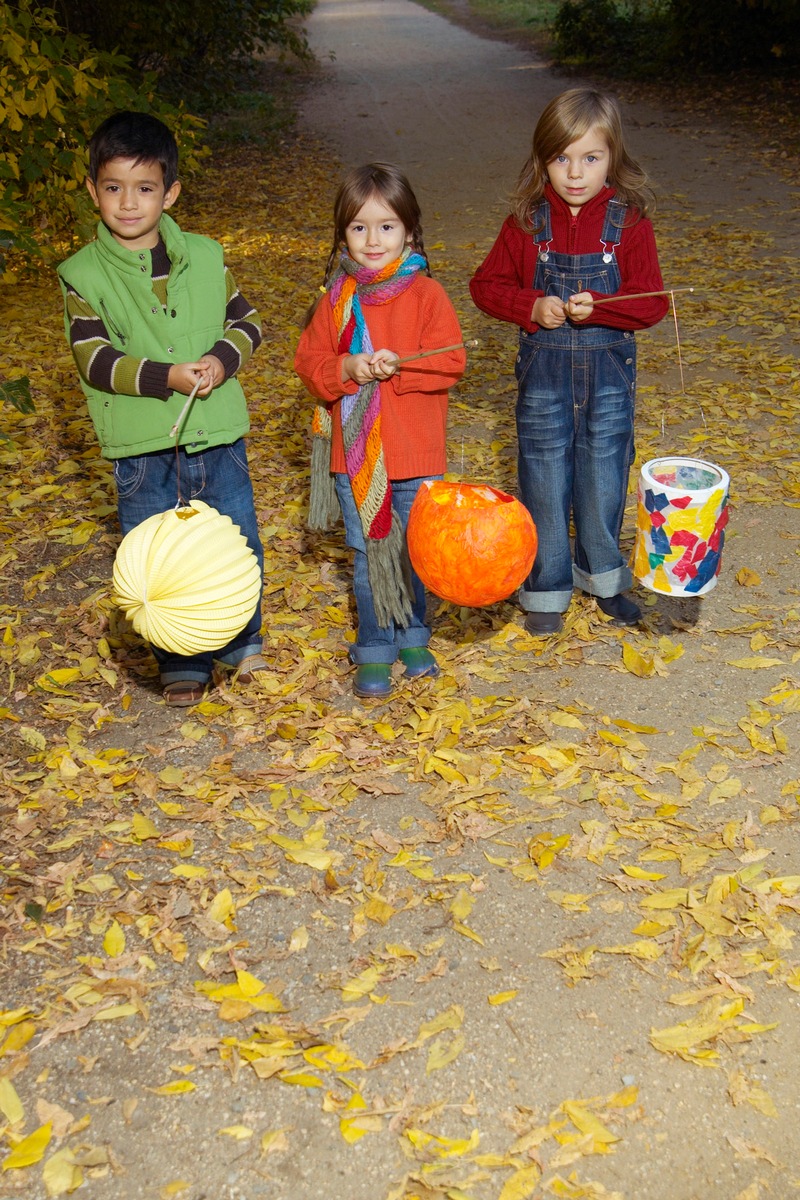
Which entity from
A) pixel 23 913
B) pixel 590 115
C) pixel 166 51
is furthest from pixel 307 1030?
pixel 166 51

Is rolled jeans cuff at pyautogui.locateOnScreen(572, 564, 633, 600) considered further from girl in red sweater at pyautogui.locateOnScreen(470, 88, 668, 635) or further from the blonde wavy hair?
the blonde wavy hair

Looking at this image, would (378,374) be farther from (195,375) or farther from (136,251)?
(136,251)

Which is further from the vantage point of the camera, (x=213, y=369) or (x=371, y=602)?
(x=371, y=602)

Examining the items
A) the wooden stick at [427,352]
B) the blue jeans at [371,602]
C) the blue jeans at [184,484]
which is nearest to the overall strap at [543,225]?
the wooden stick at [427,352]

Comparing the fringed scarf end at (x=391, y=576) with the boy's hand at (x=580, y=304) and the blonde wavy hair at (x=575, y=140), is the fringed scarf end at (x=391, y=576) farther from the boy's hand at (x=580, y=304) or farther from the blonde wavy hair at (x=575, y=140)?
the blonde wavy hair at (x=575, y=140)

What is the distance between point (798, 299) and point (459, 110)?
1038cm

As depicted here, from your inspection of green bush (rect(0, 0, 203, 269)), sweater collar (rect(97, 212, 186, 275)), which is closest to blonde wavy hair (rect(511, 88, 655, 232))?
sweater collar (rect(97, 212, 186, 275))

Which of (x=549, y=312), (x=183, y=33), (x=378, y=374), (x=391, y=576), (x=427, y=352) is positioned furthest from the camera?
(x=183, y=33)

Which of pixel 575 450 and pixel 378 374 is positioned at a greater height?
pixel 378 374

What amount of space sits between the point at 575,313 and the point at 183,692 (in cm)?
182

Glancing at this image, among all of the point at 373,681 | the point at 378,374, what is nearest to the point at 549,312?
the point at 378,374

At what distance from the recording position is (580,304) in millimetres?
3543

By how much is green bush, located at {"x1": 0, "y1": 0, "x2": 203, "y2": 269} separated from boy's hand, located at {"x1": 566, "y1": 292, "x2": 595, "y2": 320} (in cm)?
389

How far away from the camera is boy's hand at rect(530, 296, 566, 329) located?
359 centimetres
